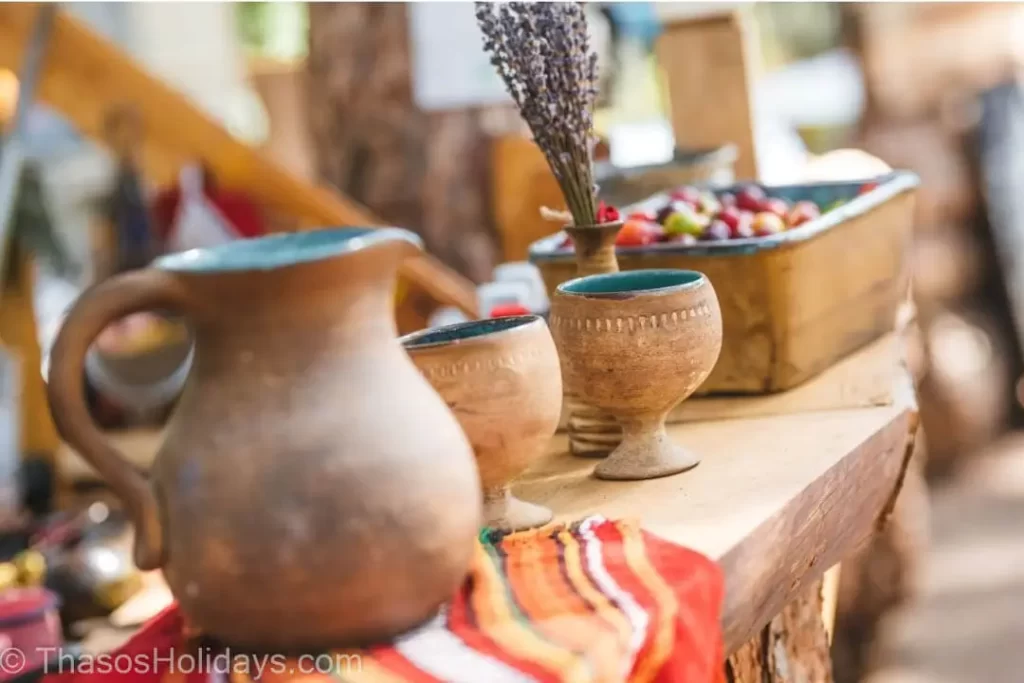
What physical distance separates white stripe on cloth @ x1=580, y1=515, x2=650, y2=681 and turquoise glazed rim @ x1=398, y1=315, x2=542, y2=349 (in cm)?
18

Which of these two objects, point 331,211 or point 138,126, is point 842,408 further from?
point 138,126

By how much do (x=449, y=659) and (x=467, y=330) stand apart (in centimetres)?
37

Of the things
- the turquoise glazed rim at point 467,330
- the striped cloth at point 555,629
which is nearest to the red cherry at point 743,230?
the turquoise glazed rim at point 467,330

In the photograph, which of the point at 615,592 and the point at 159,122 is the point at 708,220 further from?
the point at 159,122

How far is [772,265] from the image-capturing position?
61.4 inches

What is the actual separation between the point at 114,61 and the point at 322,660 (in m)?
2.11

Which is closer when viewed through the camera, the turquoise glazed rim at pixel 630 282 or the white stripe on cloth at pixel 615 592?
the white stripe on cloth at pixel 615 592

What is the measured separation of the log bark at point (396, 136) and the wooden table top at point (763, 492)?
186cm

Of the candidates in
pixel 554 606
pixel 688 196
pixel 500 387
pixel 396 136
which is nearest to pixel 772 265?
pixel 688 196

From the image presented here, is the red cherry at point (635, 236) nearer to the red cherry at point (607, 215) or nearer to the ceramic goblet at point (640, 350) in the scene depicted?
the red cherry at point (607, 215)

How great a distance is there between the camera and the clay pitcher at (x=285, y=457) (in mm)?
833

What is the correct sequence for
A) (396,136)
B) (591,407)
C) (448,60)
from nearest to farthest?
(591,407)
(448,60)
(396,136)

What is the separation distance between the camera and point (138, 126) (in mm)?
2822

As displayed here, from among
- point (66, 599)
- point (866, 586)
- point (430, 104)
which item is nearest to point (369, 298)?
point (66, 599)
